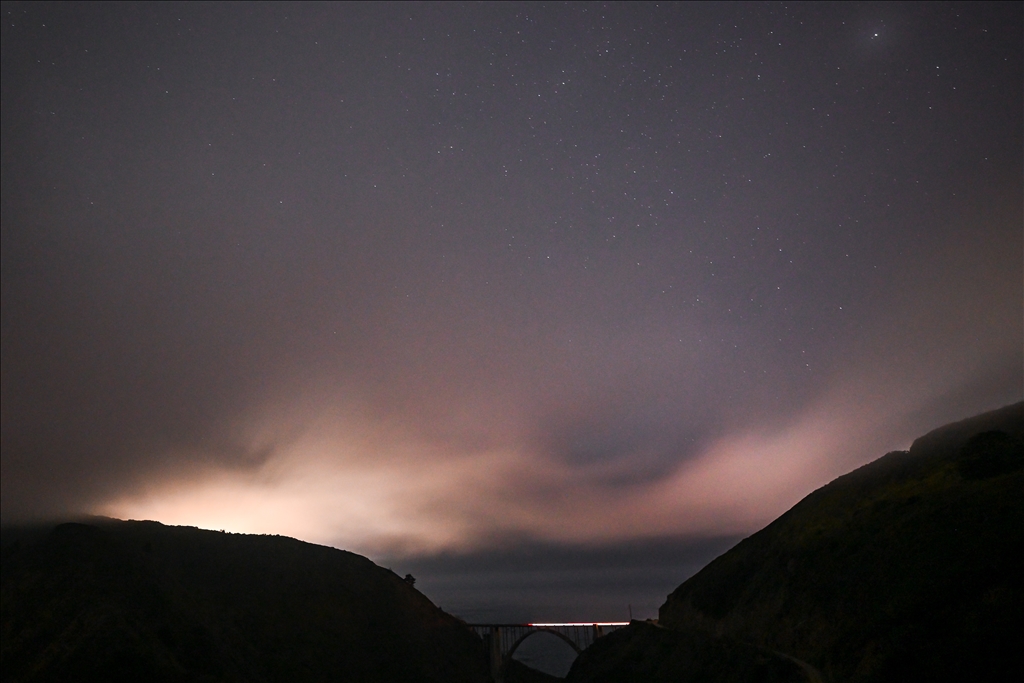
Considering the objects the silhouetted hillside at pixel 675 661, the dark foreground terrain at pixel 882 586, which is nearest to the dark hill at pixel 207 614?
the silhouetted hillside at pixel 675 661

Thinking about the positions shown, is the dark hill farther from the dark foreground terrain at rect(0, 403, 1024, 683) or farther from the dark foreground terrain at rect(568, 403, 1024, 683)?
the dark foreground terrain at rect(568, 403, 1024, 683)

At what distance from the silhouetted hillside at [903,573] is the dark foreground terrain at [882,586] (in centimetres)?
11

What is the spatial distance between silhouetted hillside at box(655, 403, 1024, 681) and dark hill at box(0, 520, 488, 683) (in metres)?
58.5

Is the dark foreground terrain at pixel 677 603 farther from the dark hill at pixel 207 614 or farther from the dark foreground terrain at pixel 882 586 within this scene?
the dark hill at pixel 207 614

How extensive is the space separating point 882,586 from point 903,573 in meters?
1.77

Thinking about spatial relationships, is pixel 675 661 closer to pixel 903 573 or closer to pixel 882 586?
pixel 882 586

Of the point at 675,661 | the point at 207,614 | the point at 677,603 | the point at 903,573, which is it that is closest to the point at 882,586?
the point at 903,573

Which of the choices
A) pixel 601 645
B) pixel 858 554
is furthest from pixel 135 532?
pixel 858 554

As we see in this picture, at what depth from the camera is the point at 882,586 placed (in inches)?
1508

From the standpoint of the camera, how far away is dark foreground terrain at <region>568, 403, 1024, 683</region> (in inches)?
1124

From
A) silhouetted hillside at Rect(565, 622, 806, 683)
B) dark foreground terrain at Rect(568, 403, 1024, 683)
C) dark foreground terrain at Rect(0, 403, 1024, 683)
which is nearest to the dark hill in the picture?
dark foreground terrain at Rect(0, 403, 1024, 683)

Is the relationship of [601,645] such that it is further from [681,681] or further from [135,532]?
[135,532]

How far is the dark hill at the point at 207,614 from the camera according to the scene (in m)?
67.1

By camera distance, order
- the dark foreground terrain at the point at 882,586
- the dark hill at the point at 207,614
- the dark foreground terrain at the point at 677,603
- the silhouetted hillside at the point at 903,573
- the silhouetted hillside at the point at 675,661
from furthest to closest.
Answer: the dark hill at the point at 207,614, the silhouetted hillside at the point at 675,661, the dark foreground terrain at the point at 677,603, the dark foreground terrain at the point at 882,586, the silhouetted hillside at the point at 903,573
